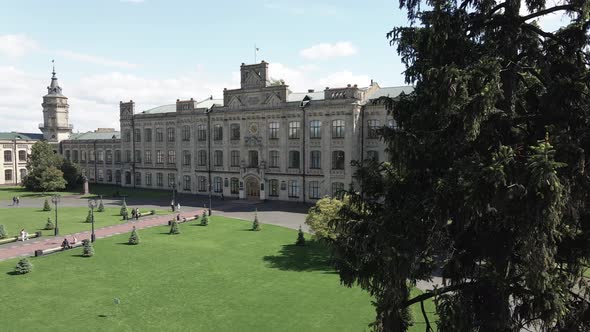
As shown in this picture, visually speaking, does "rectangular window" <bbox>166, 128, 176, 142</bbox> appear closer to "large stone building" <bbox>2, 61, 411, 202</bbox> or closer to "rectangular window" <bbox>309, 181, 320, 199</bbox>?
"large stone building" <bbox>2, 61, 411, 202</bbox>

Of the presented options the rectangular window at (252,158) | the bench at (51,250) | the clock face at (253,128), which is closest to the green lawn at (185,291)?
the bench at (51,250)

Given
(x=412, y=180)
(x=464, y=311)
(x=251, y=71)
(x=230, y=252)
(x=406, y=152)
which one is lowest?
(x=230, y=252)

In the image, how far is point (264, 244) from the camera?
3275 centimetres

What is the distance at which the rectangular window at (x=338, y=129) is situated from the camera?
48994mm

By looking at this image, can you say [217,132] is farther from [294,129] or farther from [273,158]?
[294,129]

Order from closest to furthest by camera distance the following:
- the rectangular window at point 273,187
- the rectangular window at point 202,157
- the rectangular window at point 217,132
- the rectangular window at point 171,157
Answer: the rectangular window at point 273,187, the rectangular window at point 217,132, the rectangular window at point 202,157, the rectangular window at point 171,157

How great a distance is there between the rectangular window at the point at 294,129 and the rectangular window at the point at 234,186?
38.2 feet

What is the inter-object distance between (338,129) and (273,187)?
12700 mm

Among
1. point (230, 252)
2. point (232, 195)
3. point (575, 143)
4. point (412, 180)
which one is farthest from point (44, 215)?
point (575, 143)

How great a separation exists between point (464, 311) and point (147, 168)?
67.3 metres

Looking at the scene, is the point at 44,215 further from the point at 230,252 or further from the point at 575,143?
the point at 575,143

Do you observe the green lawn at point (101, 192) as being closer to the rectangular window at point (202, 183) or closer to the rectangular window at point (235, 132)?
the rectangular window at point (202, 183)

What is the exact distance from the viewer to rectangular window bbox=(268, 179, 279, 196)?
5491 cm

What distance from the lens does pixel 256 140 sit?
55.7 meters
